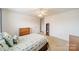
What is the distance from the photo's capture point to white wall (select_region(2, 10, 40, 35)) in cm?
133

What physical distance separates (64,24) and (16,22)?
2.80 ft

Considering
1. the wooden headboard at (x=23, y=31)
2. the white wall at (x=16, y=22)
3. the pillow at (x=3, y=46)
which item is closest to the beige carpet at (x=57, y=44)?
the white wall at (x=16, y=22)

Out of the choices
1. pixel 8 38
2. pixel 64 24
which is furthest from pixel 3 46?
pixel 64 24

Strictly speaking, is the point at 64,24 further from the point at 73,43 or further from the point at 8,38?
the point at 8,38

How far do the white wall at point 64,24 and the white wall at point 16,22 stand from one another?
0.63 ft

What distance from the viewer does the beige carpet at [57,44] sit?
136 centimetres

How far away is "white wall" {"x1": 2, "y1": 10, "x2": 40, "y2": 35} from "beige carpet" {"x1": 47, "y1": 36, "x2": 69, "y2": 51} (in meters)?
0.31

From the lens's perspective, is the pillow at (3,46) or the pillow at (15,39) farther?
the pillow at (15,39)

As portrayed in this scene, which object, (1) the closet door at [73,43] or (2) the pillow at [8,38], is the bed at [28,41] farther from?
(1) the closet door at [73,43]

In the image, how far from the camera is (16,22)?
1404mm

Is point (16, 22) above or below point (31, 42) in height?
above
